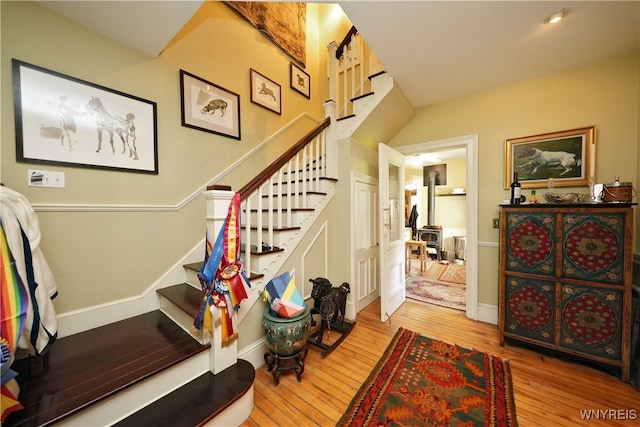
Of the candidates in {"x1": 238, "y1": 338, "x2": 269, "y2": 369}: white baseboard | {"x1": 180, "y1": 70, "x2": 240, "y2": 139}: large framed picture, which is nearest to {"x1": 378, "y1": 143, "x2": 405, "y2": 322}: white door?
{"x1": 238, "y1": 338, "x2": 269, "y2": 369}: white baseboard

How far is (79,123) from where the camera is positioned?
1.58 m

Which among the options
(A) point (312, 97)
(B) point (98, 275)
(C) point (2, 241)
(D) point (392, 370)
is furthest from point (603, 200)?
(B) point (98, 275)

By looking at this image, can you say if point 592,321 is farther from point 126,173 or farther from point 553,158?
point 126,173

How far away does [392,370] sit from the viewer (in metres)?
1.75

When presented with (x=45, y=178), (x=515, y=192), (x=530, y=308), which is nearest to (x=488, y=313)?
(x=530, y=308)

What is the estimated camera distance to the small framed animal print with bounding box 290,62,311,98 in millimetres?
3256

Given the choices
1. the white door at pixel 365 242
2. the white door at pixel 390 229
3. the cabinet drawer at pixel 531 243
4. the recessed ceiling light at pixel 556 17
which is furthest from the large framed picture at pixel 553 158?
the white door at pixel 365 242

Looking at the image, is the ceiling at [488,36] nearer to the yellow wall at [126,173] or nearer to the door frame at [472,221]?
the door frame at [472,221]

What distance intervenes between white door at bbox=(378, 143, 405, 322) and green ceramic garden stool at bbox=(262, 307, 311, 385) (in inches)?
45.5

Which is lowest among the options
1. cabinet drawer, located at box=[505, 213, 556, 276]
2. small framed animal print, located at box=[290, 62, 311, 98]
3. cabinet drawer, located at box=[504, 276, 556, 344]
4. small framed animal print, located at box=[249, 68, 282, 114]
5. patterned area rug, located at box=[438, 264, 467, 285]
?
patterned area rug, located at box=[438, 264, 467, 285]

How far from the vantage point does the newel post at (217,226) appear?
141 centimetres

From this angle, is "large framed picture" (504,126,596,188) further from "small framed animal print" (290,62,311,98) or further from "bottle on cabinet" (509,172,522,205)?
"small framed animal print" (290,62,311,98)

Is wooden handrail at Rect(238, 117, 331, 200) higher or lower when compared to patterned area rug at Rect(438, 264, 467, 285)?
higher

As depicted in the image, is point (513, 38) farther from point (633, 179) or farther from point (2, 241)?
point (2, 241)
